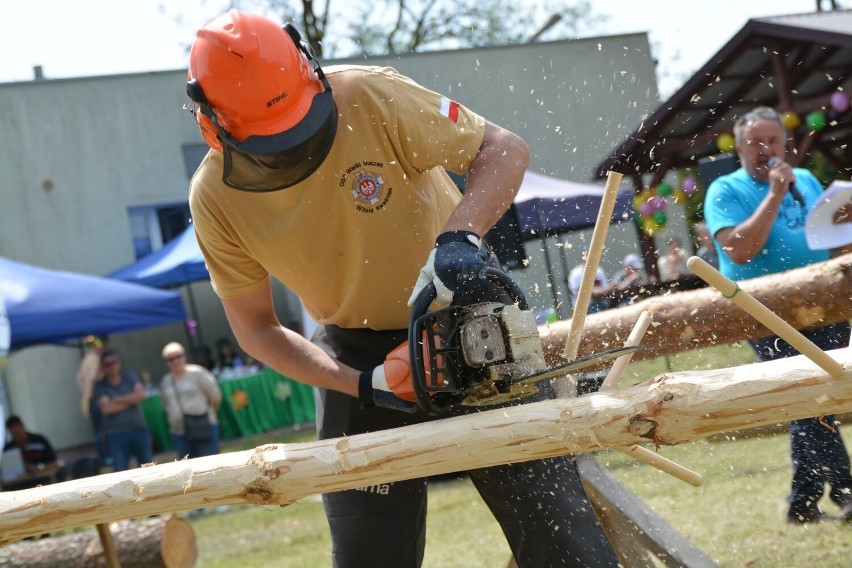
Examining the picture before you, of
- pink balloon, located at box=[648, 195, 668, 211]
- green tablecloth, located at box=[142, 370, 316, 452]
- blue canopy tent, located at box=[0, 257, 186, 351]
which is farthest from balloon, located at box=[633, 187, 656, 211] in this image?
blue canopy tent, located at box=[0, 257, 186, 351]

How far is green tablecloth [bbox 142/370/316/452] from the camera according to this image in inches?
504

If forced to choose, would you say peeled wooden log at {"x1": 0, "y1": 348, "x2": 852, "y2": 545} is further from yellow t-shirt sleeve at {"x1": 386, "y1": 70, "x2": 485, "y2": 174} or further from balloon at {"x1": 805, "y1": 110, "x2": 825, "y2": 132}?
balloon at {"x1": 805, "y1": 110, "x2": 825, "y2": 132}

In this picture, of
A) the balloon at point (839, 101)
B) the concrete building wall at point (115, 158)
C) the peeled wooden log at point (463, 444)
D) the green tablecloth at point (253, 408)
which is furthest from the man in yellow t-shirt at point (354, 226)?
the concrete building wall at point (115, 158)

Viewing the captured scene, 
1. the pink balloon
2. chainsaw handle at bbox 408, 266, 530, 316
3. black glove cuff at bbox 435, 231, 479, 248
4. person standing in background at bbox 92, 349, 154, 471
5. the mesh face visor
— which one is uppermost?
the mesh face visor

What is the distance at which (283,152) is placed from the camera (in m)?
2.41

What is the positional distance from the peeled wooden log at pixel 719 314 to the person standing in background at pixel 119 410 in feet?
22.6

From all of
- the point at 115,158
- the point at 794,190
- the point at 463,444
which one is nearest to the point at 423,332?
the point at 463,444

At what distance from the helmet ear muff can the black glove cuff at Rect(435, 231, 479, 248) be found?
641mm

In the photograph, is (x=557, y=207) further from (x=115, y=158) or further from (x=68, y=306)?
(x=115, y=158)

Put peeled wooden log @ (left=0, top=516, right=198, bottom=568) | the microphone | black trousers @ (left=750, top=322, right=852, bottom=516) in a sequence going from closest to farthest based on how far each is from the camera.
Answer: black trousers @ (left=750, top=322, right=852, bottom=516) < the microphone < peeled wooden log @ (left=0, top=516, right=198, bottom=568)

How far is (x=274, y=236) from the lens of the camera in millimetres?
2721

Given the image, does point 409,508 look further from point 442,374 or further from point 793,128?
point 793,128

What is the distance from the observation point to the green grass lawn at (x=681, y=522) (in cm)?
417

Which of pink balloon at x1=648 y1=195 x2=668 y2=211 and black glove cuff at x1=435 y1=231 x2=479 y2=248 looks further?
pink balloon at x1=648 y1=195 x2=668 y2=211
